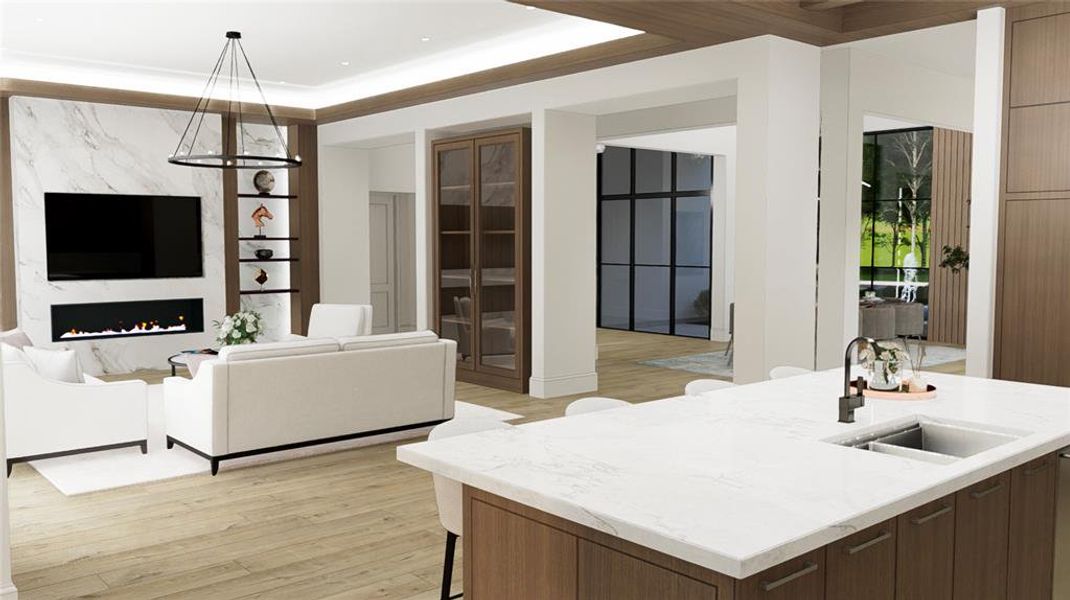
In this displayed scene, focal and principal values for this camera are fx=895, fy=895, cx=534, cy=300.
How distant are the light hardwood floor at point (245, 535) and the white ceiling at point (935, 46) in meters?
A: 4.57

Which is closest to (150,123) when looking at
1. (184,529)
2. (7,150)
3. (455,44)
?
(7,150)

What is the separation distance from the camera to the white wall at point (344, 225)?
10344 millimetres

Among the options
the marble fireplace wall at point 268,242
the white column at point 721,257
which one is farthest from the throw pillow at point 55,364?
the white column at point 721,257

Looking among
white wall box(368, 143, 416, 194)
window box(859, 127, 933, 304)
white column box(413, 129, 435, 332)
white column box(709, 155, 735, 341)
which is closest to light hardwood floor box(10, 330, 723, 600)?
white column box(413, 129, 435, 332)

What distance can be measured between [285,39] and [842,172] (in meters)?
4.55

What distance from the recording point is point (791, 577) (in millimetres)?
1938

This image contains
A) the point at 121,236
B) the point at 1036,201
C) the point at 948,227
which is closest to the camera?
the point at 1036,201

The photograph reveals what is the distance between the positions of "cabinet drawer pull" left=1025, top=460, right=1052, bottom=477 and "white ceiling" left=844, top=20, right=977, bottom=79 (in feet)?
13.4

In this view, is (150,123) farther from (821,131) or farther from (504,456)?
(504,456)

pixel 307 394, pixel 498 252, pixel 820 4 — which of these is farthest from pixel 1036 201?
pixel 498 252

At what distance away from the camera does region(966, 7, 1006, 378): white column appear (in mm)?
5148

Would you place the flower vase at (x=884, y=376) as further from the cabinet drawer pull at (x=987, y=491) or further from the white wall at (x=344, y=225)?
the white wall at (x=344, y=225)

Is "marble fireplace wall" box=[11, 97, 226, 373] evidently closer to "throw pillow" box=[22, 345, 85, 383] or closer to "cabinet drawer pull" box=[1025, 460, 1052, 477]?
"throw pillow" box=[22, 345, 85, 383]

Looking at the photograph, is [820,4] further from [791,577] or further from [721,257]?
[721,257]
